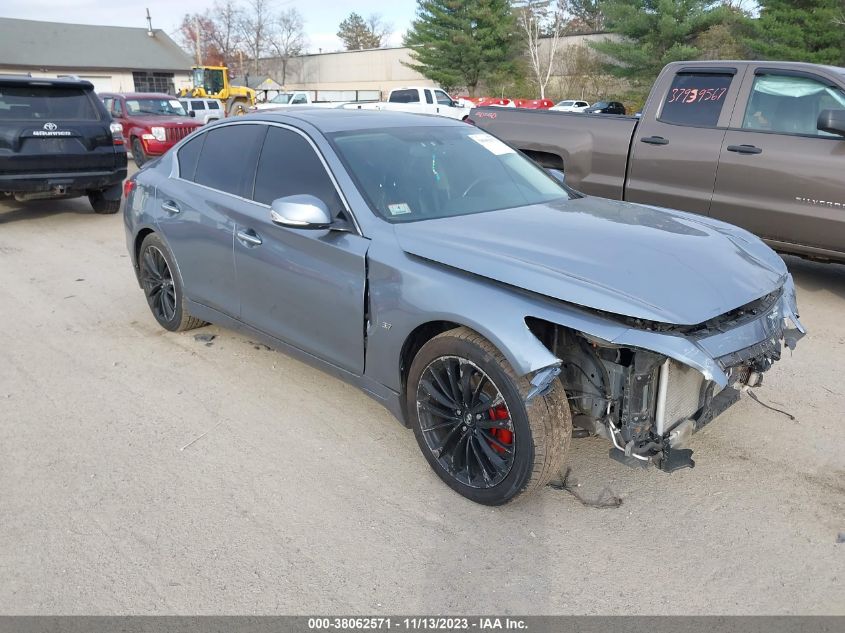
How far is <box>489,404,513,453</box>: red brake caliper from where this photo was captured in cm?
312

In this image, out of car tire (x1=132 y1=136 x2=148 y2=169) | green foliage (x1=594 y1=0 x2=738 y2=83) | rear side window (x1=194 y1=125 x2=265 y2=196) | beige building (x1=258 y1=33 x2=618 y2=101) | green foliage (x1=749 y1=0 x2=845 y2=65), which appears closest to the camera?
rear side window (x1=194 y1=125 x2=265 y2=196)

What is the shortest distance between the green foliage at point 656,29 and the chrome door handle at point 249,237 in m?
38.6

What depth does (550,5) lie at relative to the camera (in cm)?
5422

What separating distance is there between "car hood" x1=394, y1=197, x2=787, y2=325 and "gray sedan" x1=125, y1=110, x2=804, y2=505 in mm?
11

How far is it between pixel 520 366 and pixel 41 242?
322 inches

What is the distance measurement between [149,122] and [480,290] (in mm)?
14706

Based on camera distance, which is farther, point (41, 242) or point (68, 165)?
point (68, 165)

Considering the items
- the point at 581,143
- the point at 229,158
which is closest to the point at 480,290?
the point at 229,158

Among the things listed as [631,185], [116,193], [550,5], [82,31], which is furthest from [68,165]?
[82,31]

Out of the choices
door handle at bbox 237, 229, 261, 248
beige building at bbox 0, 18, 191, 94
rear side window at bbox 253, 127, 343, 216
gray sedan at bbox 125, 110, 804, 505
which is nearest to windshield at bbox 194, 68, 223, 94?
beige building at bbox 0, 18, 191, 94

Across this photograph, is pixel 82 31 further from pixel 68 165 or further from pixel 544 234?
pixel 544 234

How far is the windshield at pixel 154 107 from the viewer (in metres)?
17.1

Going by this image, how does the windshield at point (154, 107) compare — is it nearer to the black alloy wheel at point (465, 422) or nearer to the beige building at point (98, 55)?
the black alloy wheel at point (465, 422)

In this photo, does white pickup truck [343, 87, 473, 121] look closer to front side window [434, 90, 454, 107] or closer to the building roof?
front side window [434, 90, 454, 107]
